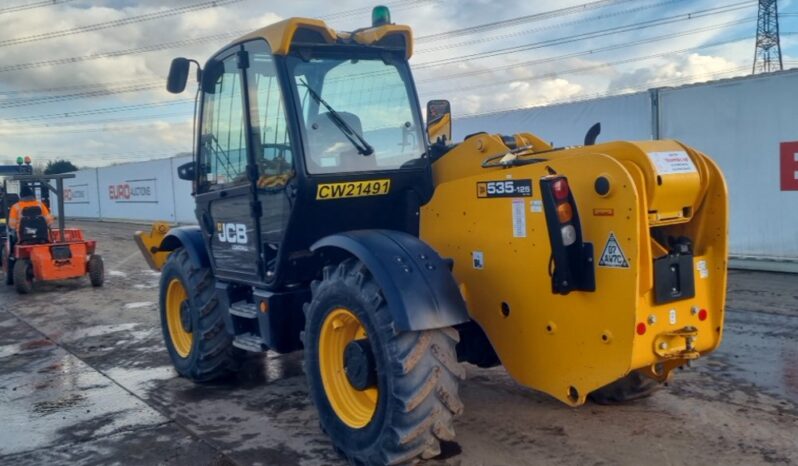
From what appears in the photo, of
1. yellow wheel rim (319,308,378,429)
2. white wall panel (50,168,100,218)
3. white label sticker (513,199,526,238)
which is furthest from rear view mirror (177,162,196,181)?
white wall panel (50,168,100,218)

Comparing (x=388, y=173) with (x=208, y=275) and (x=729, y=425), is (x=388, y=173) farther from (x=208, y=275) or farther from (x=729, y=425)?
(x=729, y=425)

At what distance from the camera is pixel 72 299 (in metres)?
12.0

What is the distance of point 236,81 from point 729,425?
4.11 m

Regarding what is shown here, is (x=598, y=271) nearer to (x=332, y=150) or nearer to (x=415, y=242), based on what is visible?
(x=415, y=242)

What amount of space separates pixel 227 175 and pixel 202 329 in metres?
1.31

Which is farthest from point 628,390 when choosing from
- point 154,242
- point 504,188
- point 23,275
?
point 23,275

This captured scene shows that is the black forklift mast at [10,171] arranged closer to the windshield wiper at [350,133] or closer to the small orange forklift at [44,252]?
the small orange forklift at [44,252]

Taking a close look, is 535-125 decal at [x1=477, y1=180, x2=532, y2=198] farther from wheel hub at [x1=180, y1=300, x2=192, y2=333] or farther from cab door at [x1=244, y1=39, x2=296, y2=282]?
wheel hub at [x1=180, y1=300, x2=192, y2=333]

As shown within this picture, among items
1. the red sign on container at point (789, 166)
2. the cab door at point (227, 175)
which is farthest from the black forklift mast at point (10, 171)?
the red sign on container at point (789, 166)

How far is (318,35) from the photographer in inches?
195

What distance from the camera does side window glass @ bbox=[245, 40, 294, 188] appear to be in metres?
4.96

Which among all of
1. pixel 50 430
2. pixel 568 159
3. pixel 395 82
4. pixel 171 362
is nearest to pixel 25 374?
pixel 171 362

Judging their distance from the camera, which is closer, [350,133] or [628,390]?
[350,133]

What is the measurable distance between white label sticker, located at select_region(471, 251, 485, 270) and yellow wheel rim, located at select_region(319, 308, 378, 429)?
2.56ft
